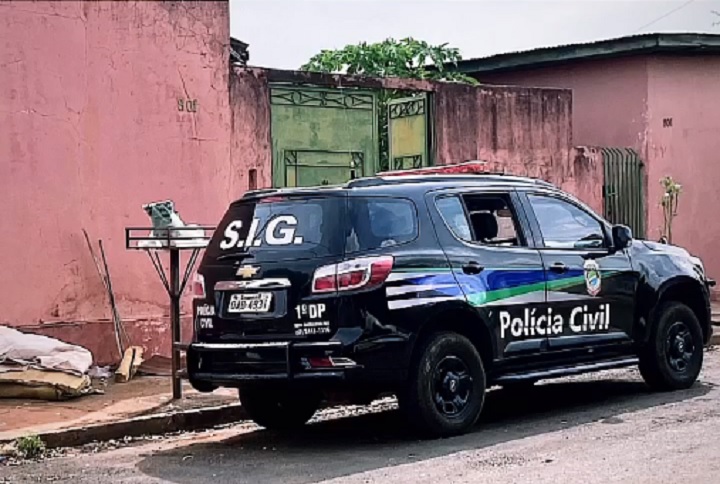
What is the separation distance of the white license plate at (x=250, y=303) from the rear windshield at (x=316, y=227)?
0.26 m

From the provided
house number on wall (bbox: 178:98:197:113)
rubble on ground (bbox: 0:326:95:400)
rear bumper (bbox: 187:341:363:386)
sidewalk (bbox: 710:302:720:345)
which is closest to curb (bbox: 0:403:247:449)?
rear bumper (bbox: 187:341:363:386)

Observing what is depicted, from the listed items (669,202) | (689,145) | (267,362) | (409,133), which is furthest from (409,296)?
(689,145)

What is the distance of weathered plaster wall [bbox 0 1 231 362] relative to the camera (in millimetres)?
11219

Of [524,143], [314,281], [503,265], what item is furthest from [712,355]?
[314,281]

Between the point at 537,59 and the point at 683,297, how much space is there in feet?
29.1

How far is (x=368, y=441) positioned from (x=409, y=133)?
21.6 feet

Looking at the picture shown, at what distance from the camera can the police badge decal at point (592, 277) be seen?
31.7 ft

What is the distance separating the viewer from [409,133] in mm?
14625

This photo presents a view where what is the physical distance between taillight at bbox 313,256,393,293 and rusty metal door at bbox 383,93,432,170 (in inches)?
Answer: 253

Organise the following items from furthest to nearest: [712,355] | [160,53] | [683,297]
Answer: [712,355] < [160,53] < [683,297]

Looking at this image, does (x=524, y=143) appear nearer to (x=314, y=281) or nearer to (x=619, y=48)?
(x=619, y=48)

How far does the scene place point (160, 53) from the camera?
12148 mm

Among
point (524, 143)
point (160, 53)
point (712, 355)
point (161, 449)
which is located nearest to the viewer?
point (161, 449)

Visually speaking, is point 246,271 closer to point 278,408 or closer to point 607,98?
point 278,408
